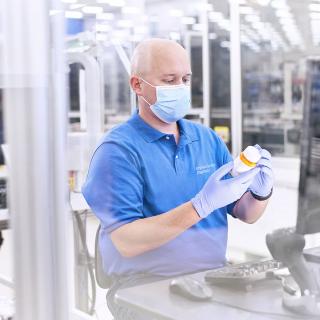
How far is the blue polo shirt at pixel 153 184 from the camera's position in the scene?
154 cm

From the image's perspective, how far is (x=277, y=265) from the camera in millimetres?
1299

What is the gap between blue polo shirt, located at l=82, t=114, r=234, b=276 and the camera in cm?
154

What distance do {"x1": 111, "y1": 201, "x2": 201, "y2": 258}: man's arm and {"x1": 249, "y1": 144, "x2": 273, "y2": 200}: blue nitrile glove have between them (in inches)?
6.9

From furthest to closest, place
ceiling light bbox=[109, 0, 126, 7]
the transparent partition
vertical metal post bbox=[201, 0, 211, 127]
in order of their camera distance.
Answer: vertical metal post bbox=[201, 0, 211, 127] → the transparent partition → ceiling light bbox=[109, 0, 126, 7]

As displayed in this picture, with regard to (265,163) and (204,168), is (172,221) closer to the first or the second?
(204,168)

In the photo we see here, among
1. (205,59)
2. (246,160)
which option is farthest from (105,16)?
(205,59)

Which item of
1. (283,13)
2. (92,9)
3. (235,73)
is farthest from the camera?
(235,73)

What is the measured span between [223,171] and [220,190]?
0.19 ft

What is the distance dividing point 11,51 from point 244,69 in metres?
1.95

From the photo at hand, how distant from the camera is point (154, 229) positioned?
5.11ft

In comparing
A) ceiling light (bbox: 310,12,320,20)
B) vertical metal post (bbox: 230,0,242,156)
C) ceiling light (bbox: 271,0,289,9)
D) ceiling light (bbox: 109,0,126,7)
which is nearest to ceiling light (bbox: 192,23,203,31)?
vertical metal post (bbox: 230,0,242,156)

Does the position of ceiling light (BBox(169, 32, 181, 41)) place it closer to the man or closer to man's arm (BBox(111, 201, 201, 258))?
the man

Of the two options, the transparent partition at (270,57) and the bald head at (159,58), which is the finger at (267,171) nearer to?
the bald head at (159,58)

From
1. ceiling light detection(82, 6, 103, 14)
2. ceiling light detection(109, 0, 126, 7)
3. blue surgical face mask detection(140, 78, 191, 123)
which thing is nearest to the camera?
blue surgical face mask detection(140, 78, 191, 123)
